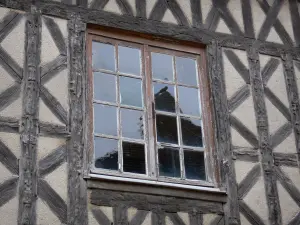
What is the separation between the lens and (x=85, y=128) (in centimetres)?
593

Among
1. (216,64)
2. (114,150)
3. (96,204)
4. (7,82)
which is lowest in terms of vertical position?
(96,204)

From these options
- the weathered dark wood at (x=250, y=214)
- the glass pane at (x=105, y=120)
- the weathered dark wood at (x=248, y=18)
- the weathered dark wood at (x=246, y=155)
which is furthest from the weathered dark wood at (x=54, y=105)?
the weathered dark wood at (x=248, y=18)

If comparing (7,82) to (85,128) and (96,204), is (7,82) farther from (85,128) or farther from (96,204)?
(96,204)

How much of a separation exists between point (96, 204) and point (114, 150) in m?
0.56

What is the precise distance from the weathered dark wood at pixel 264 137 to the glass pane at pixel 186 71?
579mm

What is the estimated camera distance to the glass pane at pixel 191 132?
20.7ft

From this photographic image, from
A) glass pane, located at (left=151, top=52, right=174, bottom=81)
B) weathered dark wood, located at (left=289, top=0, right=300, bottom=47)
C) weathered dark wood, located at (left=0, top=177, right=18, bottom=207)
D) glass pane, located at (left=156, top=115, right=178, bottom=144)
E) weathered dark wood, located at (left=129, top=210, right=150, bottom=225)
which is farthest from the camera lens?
weathered dark wood, located at (left=289, top=0, right=300, bottom=47)

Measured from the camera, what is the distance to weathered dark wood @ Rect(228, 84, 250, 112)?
6555mm

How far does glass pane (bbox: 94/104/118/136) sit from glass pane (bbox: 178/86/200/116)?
2.28 feet

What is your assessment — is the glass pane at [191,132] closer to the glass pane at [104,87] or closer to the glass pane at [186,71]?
the glass pane at [186,71]

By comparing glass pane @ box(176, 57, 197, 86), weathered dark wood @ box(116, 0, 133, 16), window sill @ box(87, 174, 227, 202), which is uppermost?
weathered dark wood @ box(116, 0, 133, 16)

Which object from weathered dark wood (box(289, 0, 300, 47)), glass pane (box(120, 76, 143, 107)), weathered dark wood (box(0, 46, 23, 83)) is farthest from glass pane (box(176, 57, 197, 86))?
weathered dark wood (box(0, 46, 23, 83))

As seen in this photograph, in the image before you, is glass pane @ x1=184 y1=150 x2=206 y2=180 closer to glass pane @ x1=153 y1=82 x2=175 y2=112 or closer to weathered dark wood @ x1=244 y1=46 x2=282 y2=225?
glass pane @ x1=153 y1=82 x2=175 y2=112

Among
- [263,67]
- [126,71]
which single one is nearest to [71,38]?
[126,71]
